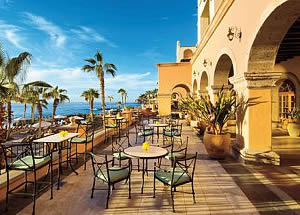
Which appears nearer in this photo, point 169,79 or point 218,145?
point 218,145

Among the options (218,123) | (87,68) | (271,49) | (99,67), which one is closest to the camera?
(271,49)

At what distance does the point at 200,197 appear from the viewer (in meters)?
3.21

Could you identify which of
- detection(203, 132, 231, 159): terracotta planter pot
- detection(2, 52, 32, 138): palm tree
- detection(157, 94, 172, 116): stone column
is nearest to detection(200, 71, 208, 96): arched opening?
detection(157, 94, 172, 116): stone column

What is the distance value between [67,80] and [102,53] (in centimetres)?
1732

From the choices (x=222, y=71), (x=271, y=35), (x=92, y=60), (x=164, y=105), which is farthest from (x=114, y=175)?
(x=164, y=105)

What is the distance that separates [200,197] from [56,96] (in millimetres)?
20221

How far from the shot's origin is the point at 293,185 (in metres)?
3.72

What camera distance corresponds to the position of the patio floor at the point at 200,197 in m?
2.83

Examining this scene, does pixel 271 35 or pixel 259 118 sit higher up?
pixel 271 35

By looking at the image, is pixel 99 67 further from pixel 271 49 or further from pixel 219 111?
pixel 271 49

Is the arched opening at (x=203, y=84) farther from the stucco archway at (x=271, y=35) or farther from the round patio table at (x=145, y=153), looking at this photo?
the round patio table at (x=145, y=153)

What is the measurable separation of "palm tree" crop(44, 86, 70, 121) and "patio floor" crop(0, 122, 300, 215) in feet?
53.4

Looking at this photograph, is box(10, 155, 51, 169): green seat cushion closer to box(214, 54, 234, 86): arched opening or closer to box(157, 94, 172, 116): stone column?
box(214, 54, 234, 86): arched opening

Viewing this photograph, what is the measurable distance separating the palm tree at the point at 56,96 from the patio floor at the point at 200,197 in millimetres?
16283
